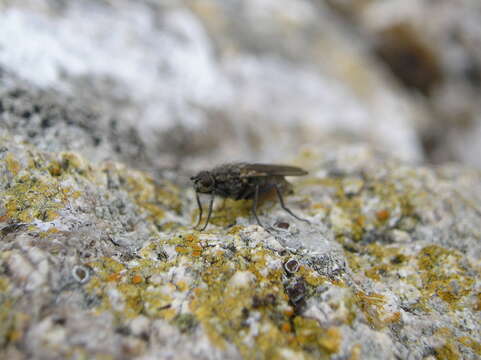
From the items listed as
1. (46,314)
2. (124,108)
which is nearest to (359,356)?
(46,314)

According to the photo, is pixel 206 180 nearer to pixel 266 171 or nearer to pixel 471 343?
pixel 266 171

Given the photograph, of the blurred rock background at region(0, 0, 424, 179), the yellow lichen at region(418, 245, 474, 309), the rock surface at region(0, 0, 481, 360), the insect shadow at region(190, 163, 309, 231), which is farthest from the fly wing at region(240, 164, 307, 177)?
the yellow lichen at region(418, 245, 474, 309)

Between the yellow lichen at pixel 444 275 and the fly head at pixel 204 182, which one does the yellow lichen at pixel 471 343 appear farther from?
the fly head at pixel 204 182

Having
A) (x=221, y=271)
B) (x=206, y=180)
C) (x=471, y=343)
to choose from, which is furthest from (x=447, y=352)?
(x=206, y=180)

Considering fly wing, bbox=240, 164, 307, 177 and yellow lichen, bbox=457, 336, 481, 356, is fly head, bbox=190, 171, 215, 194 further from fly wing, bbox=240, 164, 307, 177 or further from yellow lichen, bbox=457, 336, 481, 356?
yellow lichen, bbox=457, 336, 481, 356

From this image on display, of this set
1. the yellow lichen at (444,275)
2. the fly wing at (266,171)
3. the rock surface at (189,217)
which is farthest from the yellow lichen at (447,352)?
the fly wing at (266,171)

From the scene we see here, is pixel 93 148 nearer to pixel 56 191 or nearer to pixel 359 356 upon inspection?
pixel 56 191
